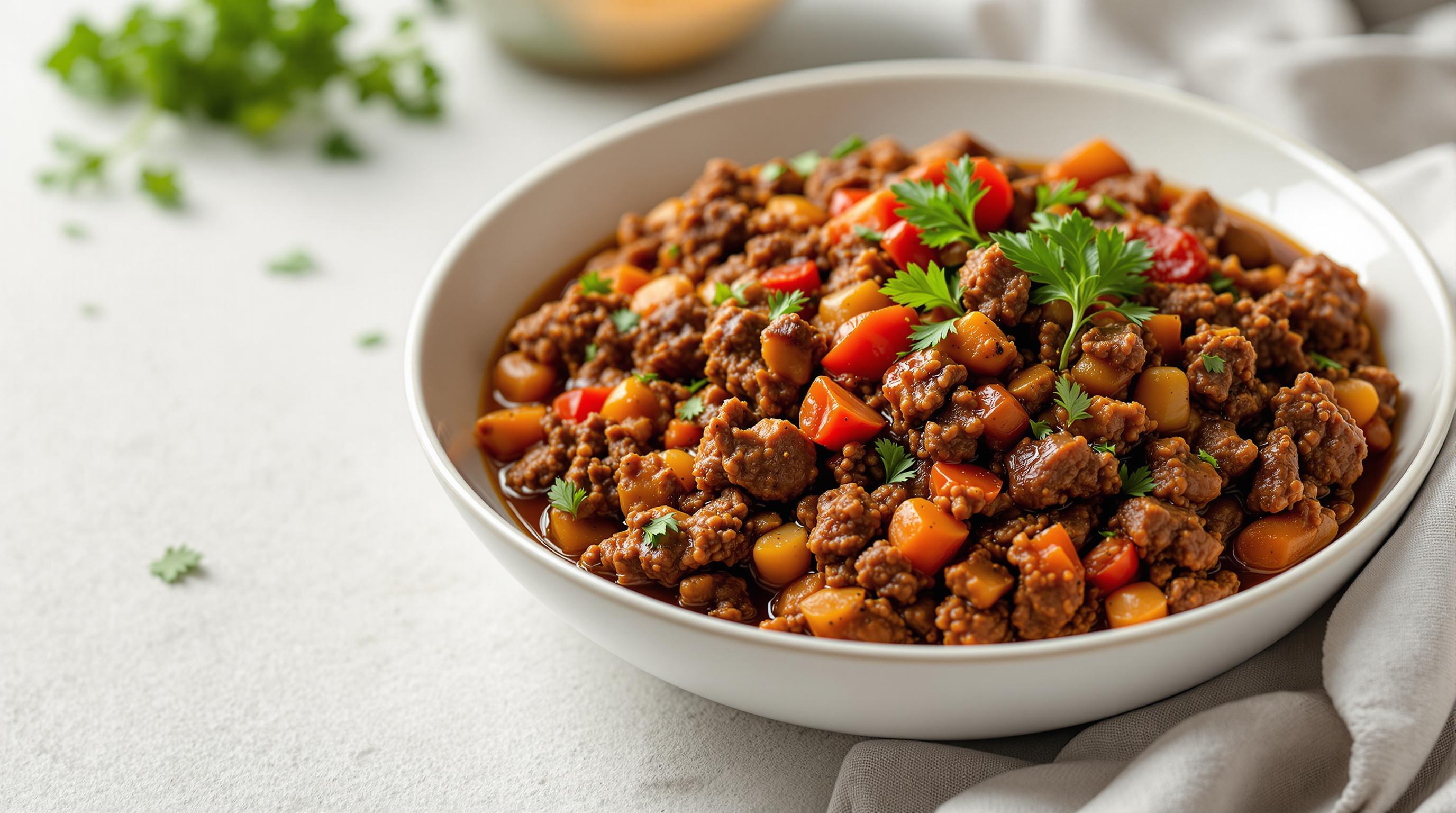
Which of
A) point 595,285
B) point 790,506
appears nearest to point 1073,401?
point 790,506

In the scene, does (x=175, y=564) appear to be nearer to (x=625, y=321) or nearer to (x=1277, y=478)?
(x=625, y=321)

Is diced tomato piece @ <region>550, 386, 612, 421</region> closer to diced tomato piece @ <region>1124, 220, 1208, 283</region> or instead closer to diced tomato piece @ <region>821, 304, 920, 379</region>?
diced tomato piece @ <region>821, 304, 920, 379</region>

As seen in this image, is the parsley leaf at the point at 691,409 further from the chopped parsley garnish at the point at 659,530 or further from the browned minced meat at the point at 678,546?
the chopped parsley garnish at the point at 659,530

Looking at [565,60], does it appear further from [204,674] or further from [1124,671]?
[1124,671]

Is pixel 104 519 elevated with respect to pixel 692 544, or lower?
lower

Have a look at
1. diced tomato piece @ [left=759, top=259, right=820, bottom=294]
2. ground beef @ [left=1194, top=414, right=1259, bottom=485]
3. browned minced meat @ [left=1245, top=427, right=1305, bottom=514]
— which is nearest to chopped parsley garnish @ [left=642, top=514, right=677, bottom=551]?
diced tomato piece @ [left=759, top=259, right=820, bottom=294]

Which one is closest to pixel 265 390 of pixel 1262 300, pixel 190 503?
pixel 190 503
